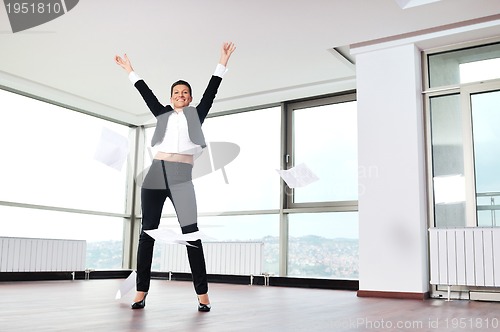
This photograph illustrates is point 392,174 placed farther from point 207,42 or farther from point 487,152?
point 207,42

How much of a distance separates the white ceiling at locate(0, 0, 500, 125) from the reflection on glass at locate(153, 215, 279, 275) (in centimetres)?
156

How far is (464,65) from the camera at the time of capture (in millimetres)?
4680

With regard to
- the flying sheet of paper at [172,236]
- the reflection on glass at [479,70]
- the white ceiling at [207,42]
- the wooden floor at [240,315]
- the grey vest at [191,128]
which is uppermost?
the white ceiling at [207,42]

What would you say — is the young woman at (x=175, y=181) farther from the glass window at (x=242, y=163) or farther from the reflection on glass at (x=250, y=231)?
the glass window at (x=242, y=163)

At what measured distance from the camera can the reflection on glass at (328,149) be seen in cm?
610

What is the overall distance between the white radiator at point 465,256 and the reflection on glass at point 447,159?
24 centimetres

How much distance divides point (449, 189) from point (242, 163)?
308cm

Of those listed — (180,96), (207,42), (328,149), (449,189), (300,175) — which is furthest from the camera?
(328,149)

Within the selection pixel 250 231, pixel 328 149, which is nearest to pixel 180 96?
pixel 328 149

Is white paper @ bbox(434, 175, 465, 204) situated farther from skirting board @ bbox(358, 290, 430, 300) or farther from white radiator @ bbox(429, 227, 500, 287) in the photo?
skirting board @ bbox(358, 290, 430, 300)

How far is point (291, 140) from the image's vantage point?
21.6ft

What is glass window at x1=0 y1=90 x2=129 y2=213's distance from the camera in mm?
6355

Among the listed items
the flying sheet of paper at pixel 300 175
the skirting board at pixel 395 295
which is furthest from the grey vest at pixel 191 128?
the skirting board at pixel 395 295

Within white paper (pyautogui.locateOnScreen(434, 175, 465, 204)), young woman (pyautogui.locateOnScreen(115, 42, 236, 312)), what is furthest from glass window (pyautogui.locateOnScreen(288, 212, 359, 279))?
young woman (pyautogui.locateOnScreen(115, 42, 236, 312))
